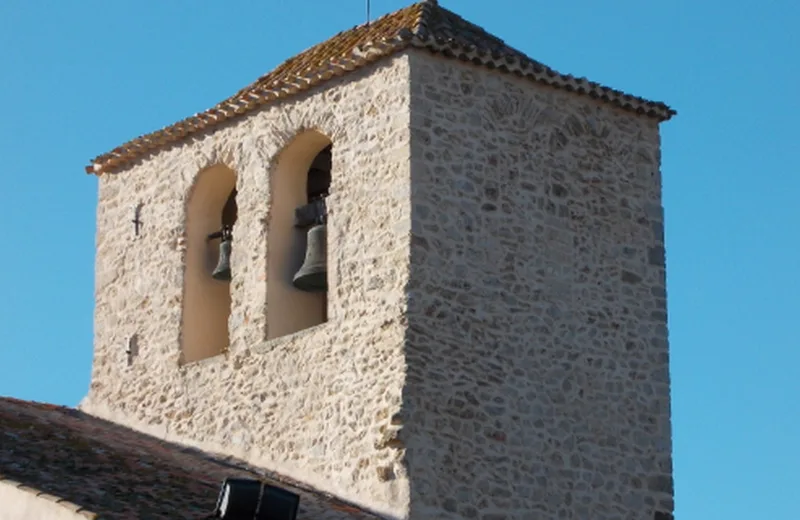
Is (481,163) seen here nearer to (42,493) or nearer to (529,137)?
(529,137)

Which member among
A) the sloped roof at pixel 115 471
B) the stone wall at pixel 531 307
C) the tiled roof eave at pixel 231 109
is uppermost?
the tiled roof eave at pixel 231 109

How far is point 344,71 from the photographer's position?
59.4 feet

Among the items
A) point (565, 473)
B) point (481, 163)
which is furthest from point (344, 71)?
point (565, 473)

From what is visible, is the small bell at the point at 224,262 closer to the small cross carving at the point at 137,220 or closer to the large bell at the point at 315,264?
the large bell at the point at 315,264

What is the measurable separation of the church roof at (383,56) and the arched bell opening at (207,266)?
559mm

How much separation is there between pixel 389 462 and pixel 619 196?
3400mm

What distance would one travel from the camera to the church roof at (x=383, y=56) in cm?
1769

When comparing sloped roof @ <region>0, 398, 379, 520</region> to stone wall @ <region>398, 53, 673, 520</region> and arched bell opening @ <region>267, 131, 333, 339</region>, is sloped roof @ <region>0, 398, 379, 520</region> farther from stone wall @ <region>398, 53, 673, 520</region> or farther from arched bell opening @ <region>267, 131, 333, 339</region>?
arched bell opening @ <region>267, 131, 333, 339</region>

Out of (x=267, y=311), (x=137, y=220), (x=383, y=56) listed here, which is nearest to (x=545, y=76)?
(x=383, y=56)

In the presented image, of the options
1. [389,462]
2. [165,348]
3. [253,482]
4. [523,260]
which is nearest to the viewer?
[253,482]

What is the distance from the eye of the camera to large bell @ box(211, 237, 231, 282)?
18969 millimetres

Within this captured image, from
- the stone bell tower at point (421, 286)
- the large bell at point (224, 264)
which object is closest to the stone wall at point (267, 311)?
the stone bell tower at point (421, 286)

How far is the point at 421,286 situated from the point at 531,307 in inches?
42.1

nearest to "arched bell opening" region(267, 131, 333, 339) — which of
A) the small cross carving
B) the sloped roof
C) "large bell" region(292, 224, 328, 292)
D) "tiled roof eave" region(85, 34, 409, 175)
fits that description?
"large bell" region(292, 224, 328, 292)
